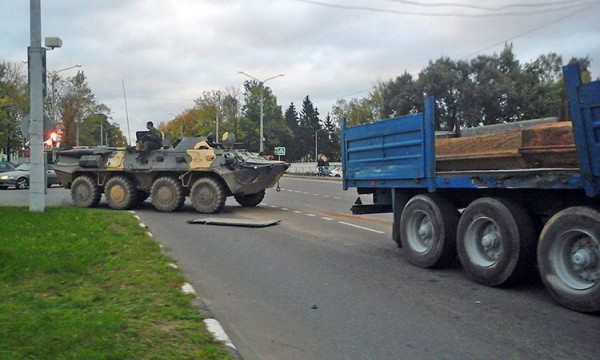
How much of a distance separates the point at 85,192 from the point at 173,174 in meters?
3.12

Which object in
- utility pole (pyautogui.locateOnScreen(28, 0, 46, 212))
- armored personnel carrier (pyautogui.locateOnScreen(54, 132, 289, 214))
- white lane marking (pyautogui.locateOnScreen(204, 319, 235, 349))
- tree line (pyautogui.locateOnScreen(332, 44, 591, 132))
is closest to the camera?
white lane marking (pyautogui.locateOnScreen(204, 319, 235, 349))

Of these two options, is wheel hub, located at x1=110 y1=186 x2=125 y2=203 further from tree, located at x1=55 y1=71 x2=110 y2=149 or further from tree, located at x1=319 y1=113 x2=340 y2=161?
tree, located at x1=319 y1=113 x2=340 y2=161

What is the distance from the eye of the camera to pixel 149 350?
15.0 feet

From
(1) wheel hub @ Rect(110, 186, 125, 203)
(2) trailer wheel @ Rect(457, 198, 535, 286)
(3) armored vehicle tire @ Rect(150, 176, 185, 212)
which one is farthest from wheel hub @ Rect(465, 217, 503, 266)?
(1) wheel hub @ Rect(110, 186, 125, 203)

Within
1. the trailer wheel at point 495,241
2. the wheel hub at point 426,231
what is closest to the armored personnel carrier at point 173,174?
the wheel hub at point 426,231

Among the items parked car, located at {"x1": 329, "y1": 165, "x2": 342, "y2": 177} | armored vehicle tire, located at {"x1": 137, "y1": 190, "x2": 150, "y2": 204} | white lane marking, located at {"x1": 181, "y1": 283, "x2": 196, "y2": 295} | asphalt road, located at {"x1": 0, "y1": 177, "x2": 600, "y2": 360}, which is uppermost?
parked car, located at {"x1": 329, "y1": 165, "x2": 342, "y2": 177}

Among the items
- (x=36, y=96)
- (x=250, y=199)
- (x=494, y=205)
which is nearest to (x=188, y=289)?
(x=494, y=205)

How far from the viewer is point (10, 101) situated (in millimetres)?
48031

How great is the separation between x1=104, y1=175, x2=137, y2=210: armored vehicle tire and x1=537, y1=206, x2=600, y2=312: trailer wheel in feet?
46.0

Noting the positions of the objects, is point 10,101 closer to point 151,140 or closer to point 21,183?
point 21,183

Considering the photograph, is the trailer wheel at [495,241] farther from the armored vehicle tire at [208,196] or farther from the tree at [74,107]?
the tree at [74,107]

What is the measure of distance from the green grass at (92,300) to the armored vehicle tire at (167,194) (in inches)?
247

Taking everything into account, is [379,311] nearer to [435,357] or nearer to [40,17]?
[435,357]

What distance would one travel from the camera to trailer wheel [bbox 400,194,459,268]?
322 inches
